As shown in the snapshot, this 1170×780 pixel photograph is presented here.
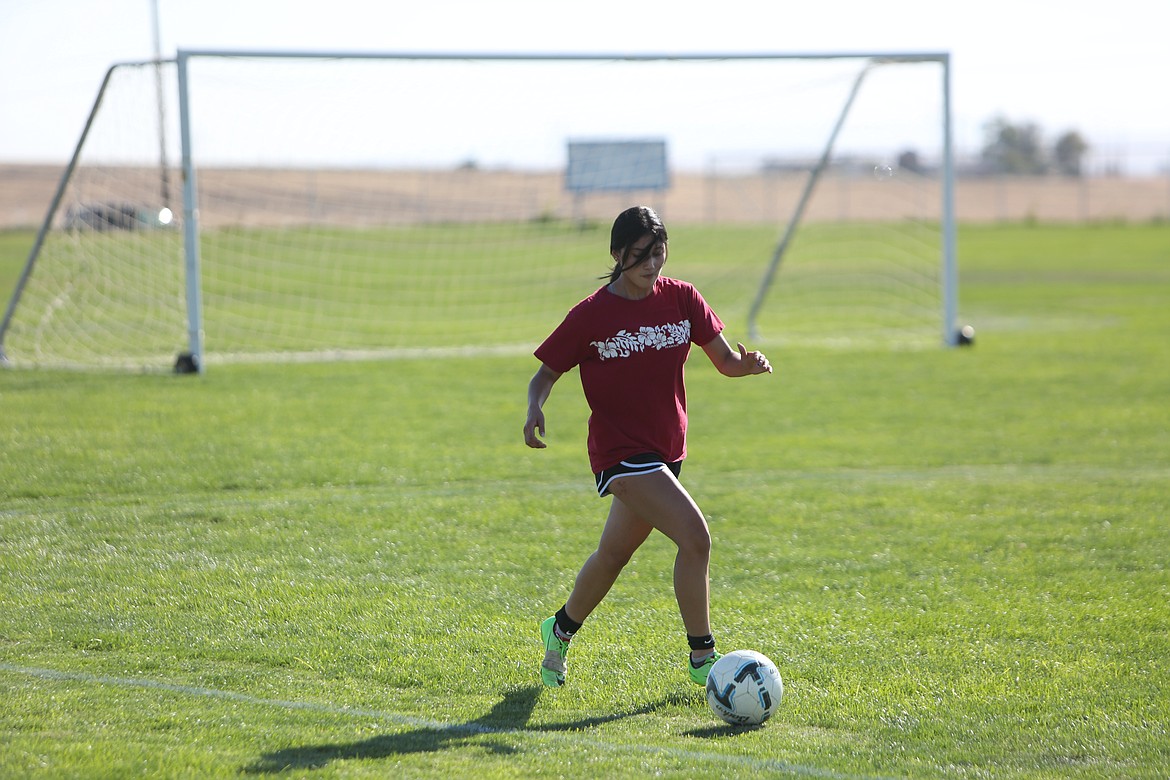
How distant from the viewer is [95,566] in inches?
233

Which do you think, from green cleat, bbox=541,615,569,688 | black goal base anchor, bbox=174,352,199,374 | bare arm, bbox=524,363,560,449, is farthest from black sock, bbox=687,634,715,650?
black goal base anchor, bbox=174,352,199,374

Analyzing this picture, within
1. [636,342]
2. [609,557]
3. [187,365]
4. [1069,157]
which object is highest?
[1069,157]

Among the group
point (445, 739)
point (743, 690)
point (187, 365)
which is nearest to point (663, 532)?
point (743, 690)

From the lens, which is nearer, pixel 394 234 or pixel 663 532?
pixel 663 532

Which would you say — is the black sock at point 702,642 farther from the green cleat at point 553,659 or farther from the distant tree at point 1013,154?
the distant tree at point 1013,154

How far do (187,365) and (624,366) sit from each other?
30.8 ft

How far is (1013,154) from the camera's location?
199ft

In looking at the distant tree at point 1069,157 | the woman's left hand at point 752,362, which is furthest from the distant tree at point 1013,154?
the woman's left hand at point 752,362

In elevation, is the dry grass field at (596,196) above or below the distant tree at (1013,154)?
below

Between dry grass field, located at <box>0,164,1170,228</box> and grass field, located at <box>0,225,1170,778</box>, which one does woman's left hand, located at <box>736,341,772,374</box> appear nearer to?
grass field, located at <box>0,225,1170,778</box>

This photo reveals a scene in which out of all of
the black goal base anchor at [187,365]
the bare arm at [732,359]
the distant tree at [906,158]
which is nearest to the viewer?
the bare arm at [732,359]

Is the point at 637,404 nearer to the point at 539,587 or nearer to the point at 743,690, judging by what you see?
the point at 743,690

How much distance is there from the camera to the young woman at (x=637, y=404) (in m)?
4.27

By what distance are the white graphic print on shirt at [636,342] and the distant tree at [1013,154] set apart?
5950cm
